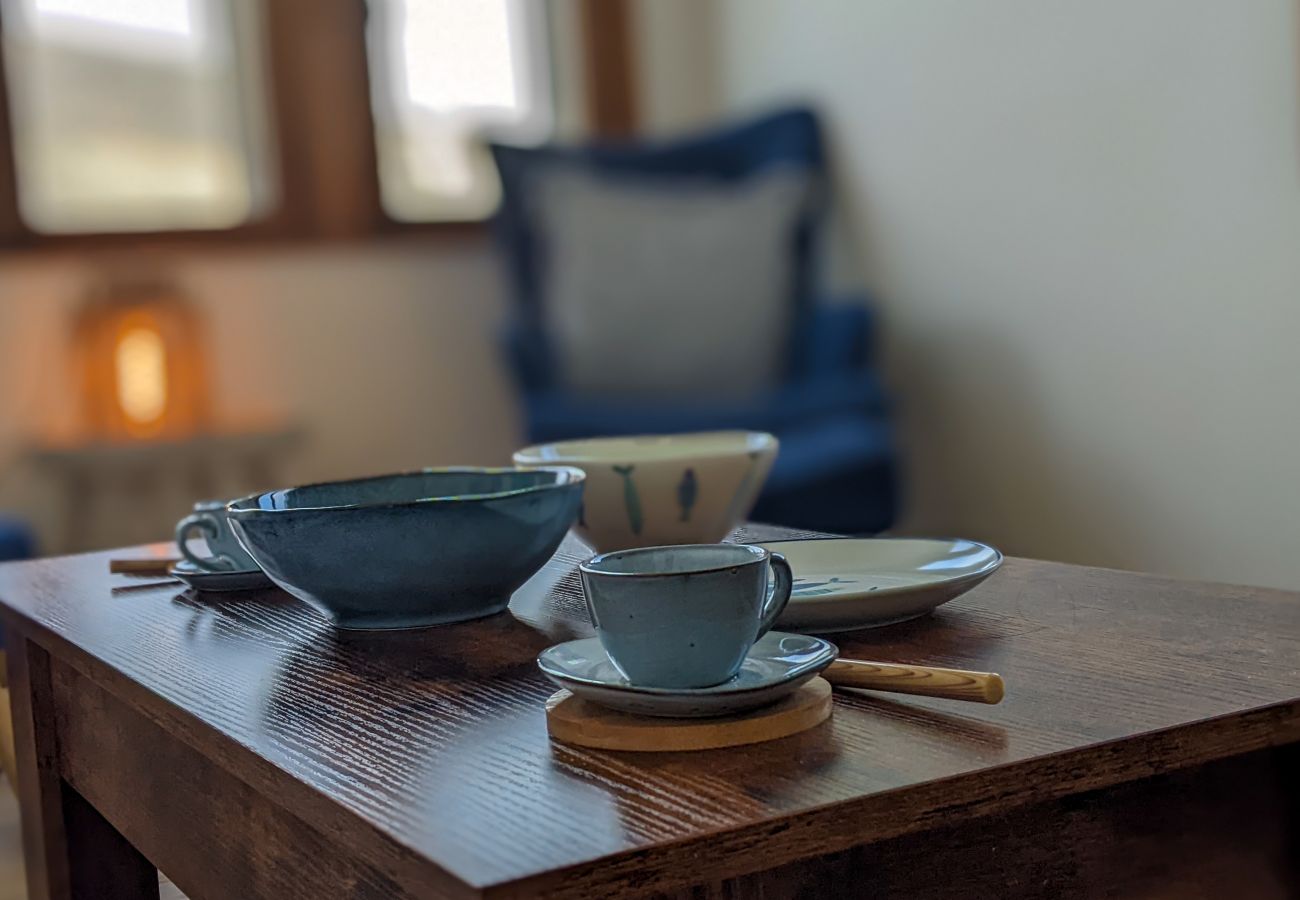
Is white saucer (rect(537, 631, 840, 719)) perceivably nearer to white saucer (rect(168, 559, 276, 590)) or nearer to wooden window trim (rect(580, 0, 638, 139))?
white saucer (rect(168, 559, 276, 590))

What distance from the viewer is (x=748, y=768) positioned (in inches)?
22.0

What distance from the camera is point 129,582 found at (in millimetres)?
1131

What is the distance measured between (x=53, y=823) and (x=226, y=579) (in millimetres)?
245

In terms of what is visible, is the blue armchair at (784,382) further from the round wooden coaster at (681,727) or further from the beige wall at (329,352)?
the round wooden coaster at (681,727)

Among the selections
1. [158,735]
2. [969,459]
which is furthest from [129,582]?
[969,459]

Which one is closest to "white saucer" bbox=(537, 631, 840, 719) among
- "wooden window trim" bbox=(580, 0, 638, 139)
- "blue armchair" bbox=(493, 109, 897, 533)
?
"blue armchair" bbox=(493, 109, 897, 533)

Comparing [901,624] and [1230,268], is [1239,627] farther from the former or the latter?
[1230,268]

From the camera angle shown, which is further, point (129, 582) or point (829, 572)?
point (129, 582)

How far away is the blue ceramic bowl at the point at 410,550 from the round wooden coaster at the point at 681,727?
0.24 meters

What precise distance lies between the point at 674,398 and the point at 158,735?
212cm

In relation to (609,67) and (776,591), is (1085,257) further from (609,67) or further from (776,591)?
(776,591)

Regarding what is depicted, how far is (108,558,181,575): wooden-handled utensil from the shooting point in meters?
1.17

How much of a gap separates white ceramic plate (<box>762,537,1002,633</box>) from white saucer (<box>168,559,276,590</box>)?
0.37 meters

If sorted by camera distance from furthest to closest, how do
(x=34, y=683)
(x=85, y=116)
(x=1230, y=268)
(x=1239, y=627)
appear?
1. (x=85, y=116)
2. (x=1230, y=268)
3. (x=34, y=683)
4. (x=1239, y=627)
